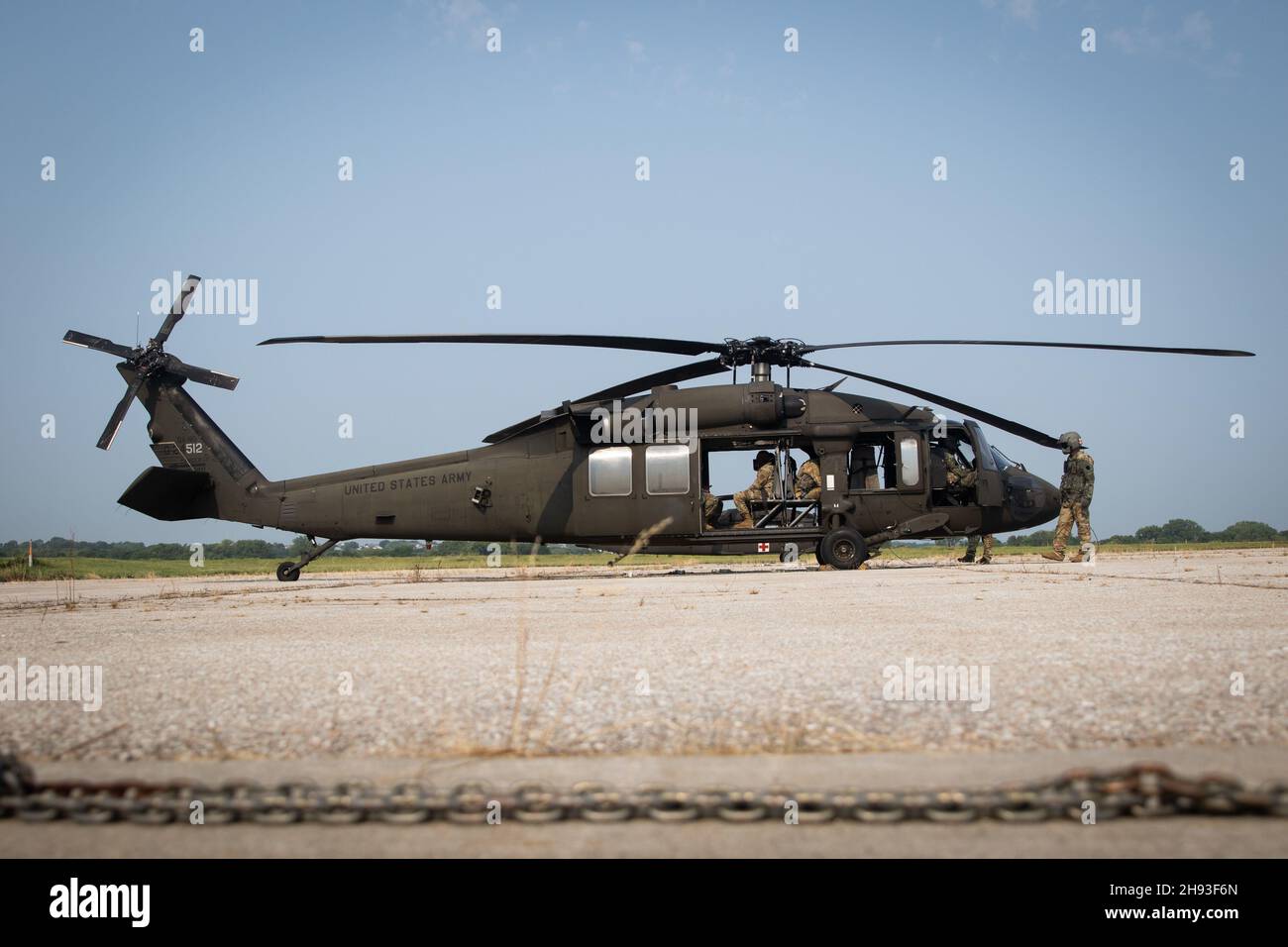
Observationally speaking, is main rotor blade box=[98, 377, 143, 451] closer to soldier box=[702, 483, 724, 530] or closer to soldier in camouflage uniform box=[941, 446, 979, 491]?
soldier box=[702, 483, 724, 530]

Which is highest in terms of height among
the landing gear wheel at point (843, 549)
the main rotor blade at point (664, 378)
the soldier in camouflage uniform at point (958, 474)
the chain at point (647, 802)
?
the main rotor blade at point (664, 378)

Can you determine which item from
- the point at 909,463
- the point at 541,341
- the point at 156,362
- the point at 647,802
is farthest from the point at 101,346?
the point at 647,802

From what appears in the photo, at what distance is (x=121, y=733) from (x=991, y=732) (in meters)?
3.03

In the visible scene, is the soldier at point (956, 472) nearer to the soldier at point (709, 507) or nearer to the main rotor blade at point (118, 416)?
the soldier at point (709, 507)

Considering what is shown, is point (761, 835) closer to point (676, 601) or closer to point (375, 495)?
point (676, 601)

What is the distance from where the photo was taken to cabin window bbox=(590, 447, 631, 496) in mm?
15164

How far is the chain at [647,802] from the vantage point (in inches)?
80.7

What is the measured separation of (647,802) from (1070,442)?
1737 centimetres

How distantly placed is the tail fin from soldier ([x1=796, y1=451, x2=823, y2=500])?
9.47 m

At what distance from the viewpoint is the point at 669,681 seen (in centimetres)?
382

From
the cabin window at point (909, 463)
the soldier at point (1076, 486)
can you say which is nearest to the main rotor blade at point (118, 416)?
the cabin window at point (909, 463)

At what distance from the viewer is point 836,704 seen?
3287 millimetres

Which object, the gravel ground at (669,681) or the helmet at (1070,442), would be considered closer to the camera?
the gravel ground at (669,681)
